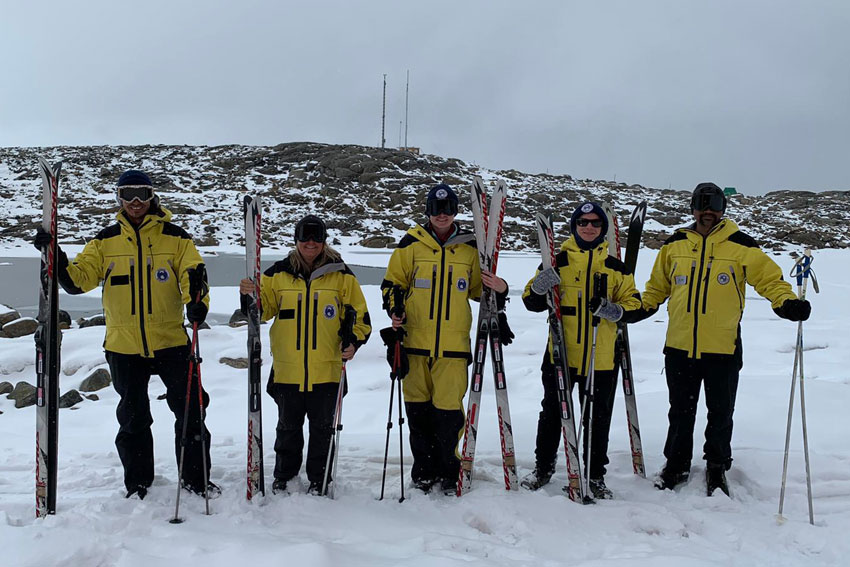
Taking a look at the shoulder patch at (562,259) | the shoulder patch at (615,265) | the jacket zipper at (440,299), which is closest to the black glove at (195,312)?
the jacket zipper at (440,299)

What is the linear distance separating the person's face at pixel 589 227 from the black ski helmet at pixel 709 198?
2.04 ft

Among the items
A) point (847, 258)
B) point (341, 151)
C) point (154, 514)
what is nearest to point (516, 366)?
point (154, 514)

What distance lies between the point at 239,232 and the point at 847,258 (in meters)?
25.7

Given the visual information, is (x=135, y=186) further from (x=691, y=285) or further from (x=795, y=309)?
(x=795, y=309)

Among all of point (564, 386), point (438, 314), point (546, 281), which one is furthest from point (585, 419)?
point (438, 314)

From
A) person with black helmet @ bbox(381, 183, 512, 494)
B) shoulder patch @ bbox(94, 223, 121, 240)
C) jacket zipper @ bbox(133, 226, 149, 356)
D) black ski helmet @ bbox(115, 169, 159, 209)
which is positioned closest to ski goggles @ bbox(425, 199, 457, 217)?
person with black helmet @ bbox(381, 183, 512, 494)

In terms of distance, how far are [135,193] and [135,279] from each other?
0.53 metres

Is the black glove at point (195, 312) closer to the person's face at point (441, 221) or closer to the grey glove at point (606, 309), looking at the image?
the person's face at point (441, 221)

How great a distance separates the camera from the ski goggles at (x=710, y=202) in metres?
3.72

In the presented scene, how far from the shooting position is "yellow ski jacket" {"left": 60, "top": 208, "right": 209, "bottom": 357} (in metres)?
3.45

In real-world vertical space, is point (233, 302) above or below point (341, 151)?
below

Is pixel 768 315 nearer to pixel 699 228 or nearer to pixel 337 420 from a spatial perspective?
pixel 699 228

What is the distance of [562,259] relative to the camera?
382 centimetres

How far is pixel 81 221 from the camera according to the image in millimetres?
28359
